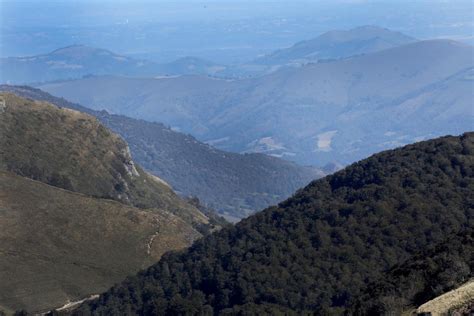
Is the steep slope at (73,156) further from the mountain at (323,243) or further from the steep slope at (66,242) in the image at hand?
the mountain at (323,243)

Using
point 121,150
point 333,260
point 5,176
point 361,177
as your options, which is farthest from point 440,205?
point 121,150

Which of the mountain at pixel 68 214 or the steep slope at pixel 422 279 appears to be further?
the mountain at pixel 68 214

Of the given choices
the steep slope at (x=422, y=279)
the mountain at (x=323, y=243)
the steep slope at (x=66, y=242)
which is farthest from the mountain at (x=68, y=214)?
the steep slope at (x=422, y=279)

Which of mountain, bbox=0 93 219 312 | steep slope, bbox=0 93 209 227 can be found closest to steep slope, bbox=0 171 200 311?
mountain, bbox=0 93 219 312

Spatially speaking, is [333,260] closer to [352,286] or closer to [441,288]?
[352,286]

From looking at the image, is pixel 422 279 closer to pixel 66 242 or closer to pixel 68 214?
pixel 66 242

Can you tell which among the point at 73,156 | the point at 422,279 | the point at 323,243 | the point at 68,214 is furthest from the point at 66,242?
the point at 422,279

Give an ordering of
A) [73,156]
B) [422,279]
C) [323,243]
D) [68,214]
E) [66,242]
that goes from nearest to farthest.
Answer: [422,279], [323,243], [66,242], [68,214], [73,156]

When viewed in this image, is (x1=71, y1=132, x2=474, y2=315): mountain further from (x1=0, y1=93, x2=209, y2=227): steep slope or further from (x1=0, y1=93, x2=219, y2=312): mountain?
(x1=0, y1=93, x2=209, y2=227): steep slope
